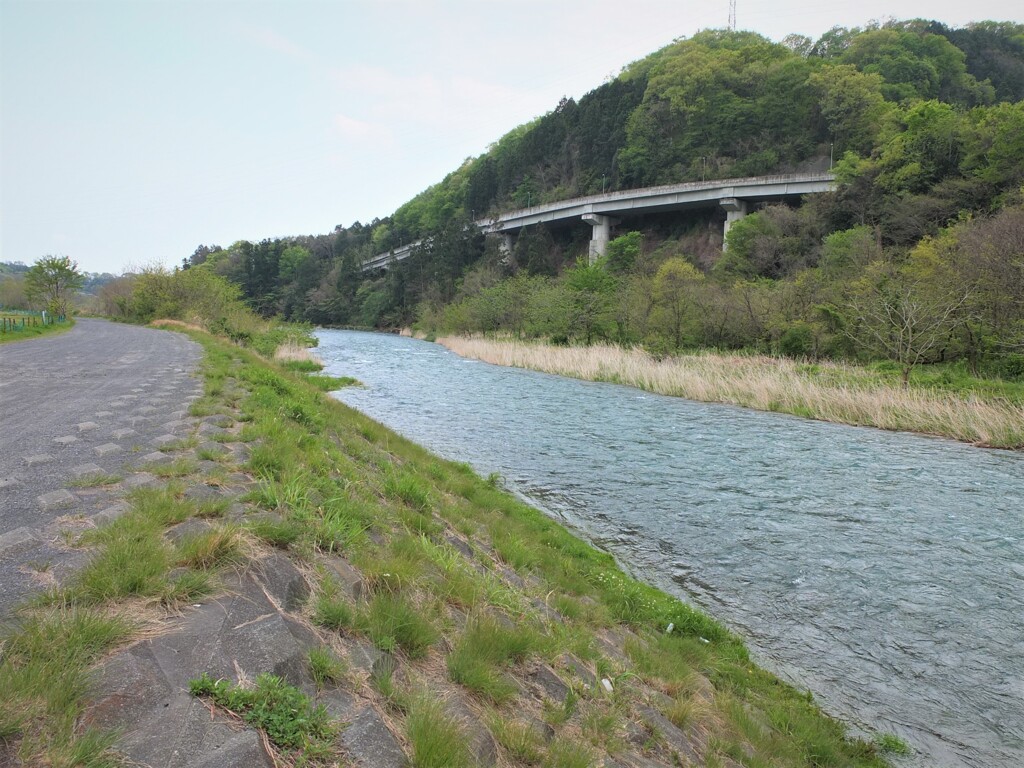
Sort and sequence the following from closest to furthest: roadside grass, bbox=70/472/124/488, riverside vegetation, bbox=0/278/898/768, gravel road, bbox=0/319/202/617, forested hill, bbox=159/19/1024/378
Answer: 1. riverside vegetation, bbox=0/278/898/768
2. gravel road, bbox=0/319/202/617
3. roadside grass, bbox=70/472/124/488
4. forested hill, bbox=159/19/1024/378

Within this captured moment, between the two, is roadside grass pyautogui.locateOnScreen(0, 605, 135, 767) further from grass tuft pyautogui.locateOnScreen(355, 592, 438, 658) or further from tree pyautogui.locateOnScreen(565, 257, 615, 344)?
tree pyautogui.locateOnScreen(565, 257, 615, 344)

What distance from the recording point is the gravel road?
11.5 ft

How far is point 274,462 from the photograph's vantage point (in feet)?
18.7

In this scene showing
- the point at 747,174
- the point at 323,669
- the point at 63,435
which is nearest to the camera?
the point at 323,669

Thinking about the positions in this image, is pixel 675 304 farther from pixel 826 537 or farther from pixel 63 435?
pixel 63 435

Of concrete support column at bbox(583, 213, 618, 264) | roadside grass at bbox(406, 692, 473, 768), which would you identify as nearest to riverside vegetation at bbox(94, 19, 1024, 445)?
concrete support column at bbox(583, 213, 618, 264)

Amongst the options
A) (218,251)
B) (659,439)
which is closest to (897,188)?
(659,439)

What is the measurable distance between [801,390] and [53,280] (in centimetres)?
6107

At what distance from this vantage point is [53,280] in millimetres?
49188

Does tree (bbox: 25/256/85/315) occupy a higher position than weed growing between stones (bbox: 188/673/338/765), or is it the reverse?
tree (bbox: 25/256/85/315)

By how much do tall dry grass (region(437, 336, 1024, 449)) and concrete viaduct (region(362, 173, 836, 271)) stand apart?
117ft

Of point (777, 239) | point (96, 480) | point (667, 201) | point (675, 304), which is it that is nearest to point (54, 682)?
point (96, 480)

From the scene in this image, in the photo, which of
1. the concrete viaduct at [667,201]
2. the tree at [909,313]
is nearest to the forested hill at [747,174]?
the tree at [909,313]

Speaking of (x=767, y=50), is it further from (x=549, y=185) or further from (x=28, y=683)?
(x=28, y=683)
